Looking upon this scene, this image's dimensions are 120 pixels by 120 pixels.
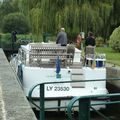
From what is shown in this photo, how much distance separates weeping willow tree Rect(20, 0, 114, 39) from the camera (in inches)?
1196

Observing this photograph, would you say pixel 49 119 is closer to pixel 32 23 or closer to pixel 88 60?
pixel 88 60

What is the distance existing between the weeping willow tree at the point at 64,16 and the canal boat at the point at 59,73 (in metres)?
13.5

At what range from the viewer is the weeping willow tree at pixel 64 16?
99.7 ft

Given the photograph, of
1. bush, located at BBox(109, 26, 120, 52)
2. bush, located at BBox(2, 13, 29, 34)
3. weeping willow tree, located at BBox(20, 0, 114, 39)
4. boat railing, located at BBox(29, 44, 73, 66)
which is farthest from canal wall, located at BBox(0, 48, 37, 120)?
bush, located at BBox(2, 13, 29, 34)

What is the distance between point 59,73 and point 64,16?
1515 centimetres

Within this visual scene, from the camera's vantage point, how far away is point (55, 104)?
14867 mm

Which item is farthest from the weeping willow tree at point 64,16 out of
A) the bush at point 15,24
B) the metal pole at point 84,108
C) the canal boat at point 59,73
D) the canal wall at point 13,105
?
the bush at point 15,24

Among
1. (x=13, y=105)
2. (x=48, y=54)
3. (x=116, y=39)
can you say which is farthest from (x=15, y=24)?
(x=13, y=105)

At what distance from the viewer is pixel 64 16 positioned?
99.2ft

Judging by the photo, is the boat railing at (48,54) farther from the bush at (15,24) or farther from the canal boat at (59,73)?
the bush at (15,24)

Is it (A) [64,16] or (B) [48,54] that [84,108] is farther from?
(A) [64,16]

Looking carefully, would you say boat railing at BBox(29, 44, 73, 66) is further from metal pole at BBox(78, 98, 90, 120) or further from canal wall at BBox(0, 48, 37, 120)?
metal pole at BBox(78, 98, 90, 120)

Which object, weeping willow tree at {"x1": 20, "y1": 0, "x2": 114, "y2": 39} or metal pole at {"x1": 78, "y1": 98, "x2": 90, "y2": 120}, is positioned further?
weeping willow tree at {"x1": 20, "y1": 0, "x2": 114, "y2": 39}

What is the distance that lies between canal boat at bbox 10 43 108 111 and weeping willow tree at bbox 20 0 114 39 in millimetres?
13472
